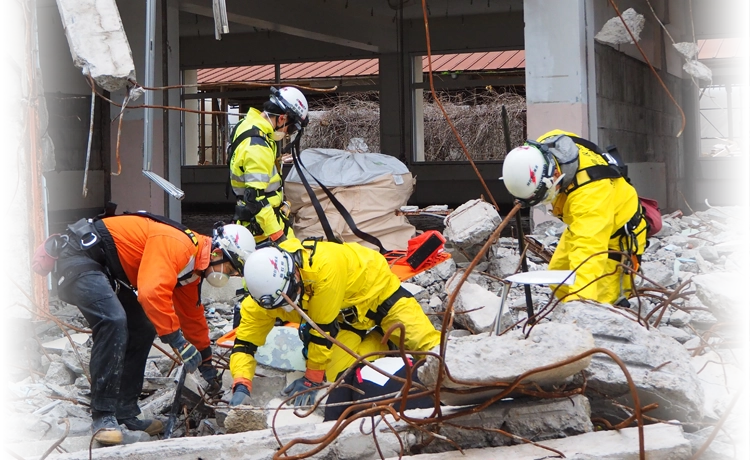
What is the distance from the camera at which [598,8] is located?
369 inches

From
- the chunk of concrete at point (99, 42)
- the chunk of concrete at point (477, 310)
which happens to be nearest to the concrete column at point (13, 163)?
the chunk of concrete at point (99, 42)

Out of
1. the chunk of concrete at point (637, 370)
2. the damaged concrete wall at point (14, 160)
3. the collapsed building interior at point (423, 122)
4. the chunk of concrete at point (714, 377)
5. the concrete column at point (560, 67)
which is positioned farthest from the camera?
the concrete column at point (560, 67)

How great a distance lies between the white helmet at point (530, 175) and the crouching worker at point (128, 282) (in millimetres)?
1445

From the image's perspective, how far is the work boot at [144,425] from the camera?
4469 mm

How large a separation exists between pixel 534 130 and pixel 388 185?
171cm

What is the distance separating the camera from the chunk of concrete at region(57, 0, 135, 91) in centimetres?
588

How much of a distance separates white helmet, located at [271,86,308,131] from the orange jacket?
6.03 feet

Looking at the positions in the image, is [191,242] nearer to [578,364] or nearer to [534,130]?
[578,364]

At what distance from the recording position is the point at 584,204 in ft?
14.0

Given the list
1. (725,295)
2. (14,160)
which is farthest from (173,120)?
(725,295)

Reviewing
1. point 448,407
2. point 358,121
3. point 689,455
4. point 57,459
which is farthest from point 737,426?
point 358,121

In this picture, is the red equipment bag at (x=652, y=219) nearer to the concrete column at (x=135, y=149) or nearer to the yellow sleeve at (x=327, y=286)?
the yellow sleeve at (x=327, y=286)

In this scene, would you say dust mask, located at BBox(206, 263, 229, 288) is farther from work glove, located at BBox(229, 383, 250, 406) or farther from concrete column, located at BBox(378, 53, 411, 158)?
concrete column, located at BBox(378, 53, 411, 158)

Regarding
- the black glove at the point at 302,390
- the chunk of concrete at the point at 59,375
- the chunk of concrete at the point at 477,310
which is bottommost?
the chunk of concrete at the point at 59,375
